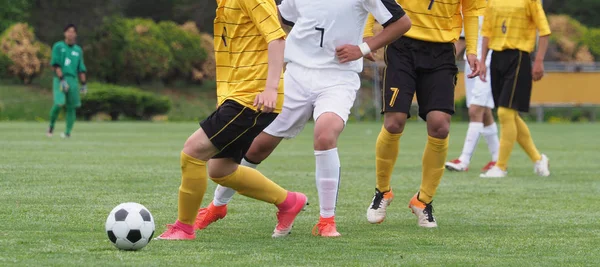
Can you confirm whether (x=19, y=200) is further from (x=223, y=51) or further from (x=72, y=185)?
(x=223, y=51)

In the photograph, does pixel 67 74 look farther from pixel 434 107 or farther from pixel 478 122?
pixel 434 107

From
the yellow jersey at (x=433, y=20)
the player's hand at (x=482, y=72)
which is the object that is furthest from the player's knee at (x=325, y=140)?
the player's hand at (x=482, y=72)

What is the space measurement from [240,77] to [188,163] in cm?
56

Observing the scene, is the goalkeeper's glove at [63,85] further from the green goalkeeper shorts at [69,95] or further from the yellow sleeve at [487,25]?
the yellow sleeve at [487,25]

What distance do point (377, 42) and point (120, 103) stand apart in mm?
27266

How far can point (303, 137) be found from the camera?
21672 mm

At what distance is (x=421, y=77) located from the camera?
7246 mm

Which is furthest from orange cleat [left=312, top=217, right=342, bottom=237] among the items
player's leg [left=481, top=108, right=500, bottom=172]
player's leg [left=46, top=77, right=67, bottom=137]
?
player's leg [left=46, top=77, right=67, bottom=137]

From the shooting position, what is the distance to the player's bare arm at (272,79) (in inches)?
224

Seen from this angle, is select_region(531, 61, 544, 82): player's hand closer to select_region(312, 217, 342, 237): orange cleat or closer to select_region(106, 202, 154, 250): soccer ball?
select_region(312, 217, 342, 237): orange cleat

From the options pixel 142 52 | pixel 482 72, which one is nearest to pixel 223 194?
pixel 482 72

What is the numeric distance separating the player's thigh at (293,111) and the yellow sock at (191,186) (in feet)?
2.43

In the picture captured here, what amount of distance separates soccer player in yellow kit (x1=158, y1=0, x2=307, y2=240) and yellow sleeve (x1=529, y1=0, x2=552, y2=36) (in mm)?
5893

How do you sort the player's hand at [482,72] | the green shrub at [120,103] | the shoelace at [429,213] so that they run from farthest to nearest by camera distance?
the green shrub at [120,103], the player's hand at [482,72], the shoelace at [429,213]
